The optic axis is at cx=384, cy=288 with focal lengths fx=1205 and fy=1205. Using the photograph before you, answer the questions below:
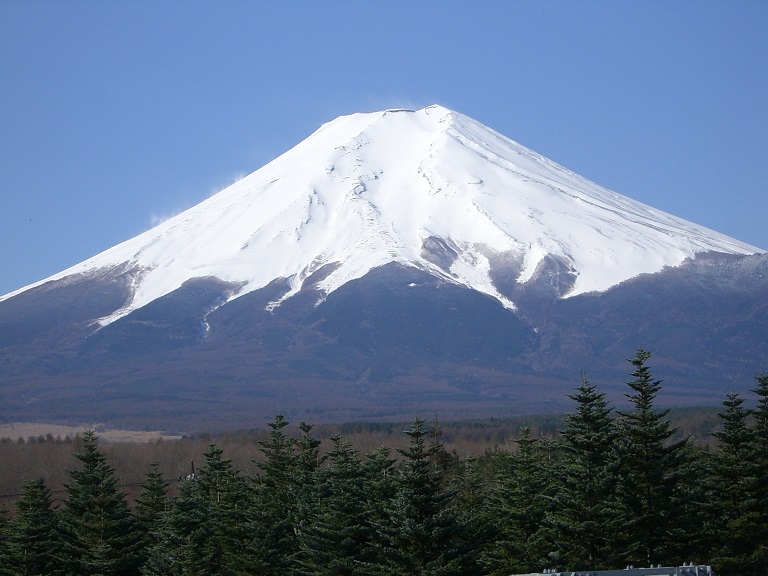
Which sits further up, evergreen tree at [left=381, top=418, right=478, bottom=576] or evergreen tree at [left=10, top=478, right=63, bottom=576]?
evergreen tree at [left=381, top=418, right=478, bottom=576]

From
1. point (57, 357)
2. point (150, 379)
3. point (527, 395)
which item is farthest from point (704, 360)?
point (57, 357)

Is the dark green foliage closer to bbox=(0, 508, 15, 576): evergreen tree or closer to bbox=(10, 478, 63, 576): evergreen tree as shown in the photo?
bbox=(10, 478, 63, 576): evergreen tree

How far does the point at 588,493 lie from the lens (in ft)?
95.3

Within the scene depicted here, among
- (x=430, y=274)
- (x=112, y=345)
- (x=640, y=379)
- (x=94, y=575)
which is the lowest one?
(x=94, y=575)

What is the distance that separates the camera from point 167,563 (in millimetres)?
A: 33656

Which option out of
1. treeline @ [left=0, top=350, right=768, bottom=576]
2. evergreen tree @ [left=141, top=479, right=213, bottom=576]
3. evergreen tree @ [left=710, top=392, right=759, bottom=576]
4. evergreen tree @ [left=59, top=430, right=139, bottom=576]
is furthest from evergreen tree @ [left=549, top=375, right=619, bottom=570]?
evergreen tree @ [left=59, top=430, right=139, bottom=576]

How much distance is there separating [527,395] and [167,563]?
433ft

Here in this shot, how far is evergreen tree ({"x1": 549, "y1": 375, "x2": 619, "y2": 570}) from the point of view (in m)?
28.7

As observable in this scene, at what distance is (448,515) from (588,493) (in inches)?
136

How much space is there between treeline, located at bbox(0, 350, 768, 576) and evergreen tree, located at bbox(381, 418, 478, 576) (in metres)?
0.04

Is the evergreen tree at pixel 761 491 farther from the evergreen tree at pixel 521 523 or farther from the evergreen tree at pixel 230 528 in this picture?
the evergreen tree at pixel 230 528

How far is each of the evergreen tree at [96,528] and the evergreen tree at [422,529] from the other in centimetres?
1128

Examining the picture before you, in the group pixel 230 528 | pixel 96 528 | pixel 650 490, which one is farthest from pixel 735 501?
pixel 96 528

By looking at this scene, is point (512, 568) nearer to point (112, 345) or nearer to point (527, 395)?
point (527, 395)
